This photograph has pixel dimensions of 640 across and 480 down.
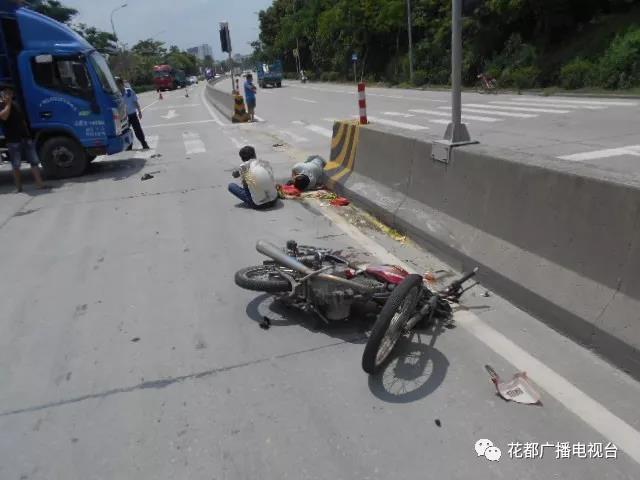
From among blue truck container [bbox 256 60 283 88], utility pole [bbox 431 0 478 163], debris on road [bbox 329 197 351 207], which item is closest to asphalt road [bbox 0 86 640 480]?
utility pole [bbox 431 0 478 163]

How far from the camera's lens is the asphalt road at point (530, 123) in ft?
32.7

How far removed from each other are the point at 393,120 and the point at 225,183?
990cm

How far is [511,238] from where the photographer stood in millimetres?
4148

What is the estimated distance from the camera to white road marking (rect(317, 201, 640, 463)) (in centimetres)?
264

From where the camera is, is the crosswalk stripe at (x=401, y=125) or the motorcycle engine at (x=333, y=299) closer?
the motorcycle engine at (x=333, y=299)

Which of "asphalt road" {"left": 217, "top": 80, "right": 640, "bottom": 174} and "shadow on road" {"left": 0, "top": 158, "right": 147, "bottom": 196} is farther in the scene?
"shadow on road" {"left": 0, "top": 158, "right": 147, "bottom": 196}

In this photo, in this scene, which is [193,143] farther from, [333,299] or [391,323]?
[391,323]

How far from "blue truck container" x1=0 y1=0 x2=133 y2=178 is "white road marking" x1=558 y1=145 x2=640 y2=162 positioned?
9212 mm

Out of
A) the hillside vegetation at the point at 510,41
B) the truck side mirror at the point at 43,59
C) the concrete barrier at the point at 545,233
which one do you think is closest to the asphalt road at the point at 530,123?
the concrete barrier at the point at 545,233

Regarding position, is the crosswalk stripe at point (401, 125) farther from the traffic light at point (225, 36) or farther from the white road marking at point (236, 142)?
the traffic light at point (225, 36)

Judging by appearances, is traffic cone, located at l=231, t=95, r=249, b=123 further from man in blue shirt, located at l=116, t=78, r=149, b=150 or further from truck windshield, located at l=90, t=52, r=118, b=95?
truck windshield, located at l=90, t=52, r=118, b=95

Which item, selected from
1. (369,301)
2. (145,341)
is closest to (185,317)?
(145,341)

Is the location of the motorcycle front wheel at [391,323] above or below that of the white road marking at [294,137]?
above

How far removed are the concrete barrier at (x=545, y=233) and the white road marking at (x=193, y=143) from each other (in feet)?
30.6
